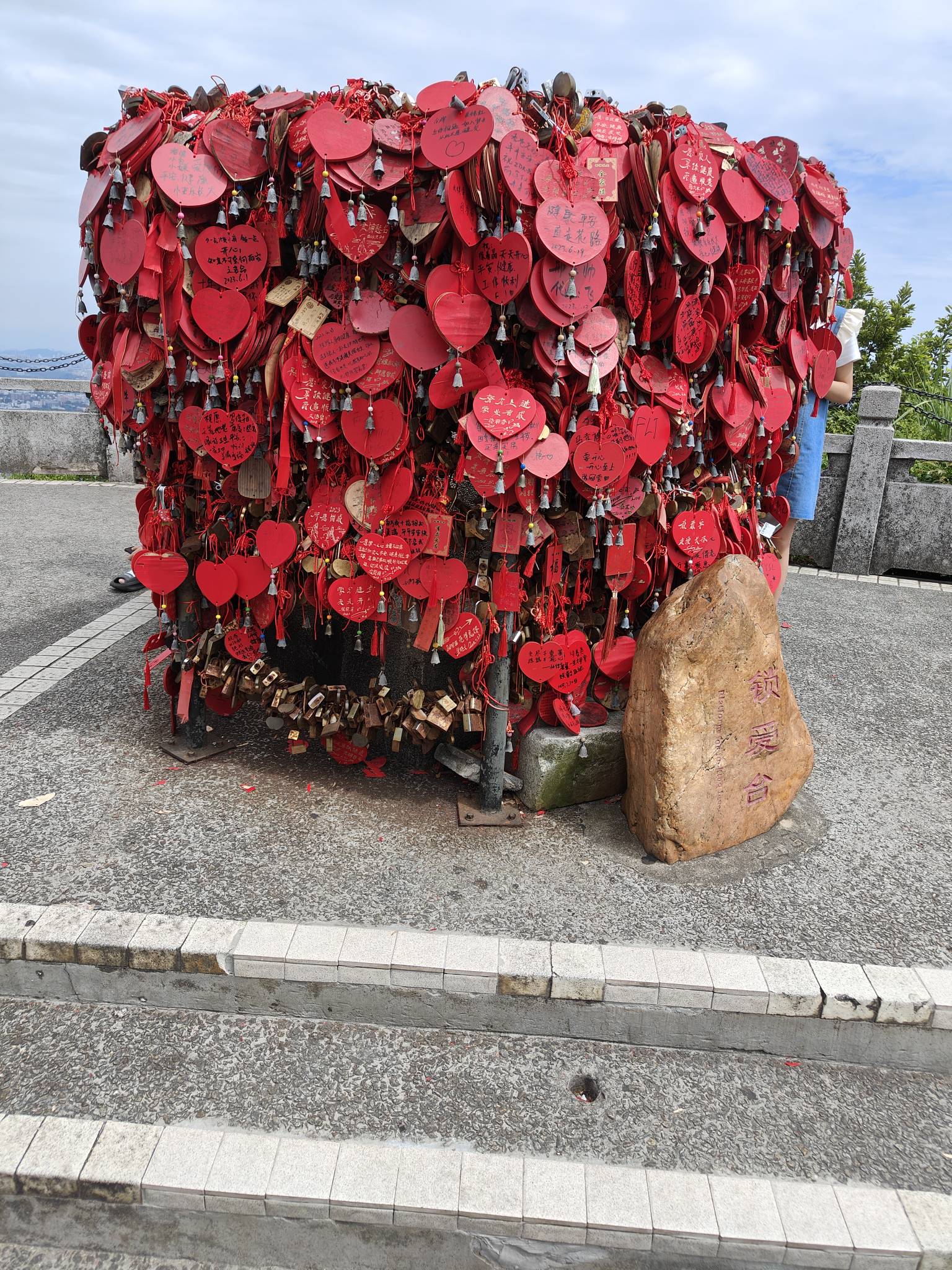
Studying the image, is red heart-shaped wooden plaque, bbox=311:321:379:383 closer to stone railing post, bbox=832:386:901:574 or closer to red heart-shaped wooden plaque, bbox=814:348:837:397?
red heart-shaped wooden plaque, bbox=814:348:837:397

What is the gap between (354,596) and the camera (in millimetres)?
3436

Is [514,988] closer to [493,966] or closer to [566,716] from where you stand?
[493,966]

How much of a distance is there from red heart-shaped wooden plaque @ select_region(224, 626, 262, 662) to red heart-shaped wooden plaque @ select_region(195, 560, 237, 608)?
162 millimetres

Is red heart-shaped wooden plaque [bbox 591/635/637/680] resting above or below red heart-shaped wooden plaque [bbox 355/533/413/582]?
below

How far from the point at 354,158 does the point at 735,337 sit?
1.71 m

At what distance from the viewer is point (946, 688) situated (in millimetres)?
5586

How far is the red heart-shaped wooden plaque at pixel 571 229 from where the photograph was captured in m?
2.86

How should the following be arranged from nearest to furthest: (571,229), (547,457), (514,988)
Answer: (514,988), (571,229), (547,457)

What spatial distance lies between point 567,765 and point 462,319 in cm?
192

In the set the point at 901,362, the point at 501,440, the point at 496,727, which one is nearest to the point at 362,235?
the point at 501,440

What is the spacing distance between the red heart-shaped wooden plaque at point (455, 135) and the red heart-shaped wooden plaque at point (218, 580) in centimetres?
185

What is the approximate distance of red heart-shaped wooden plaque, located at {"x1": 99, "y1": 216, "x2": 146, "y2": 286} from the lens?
3.17 meters

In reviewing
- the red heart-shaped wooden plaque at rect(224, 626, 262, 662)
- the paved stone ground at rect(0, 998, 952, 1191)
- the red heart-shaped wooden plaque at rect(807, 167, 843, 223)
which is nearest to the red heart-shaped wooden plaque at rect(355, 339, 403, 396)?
the red heart-shaped wooden plaque at rect(224, 626, 262, 662)

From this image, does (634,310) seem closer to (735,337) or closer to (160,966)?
(735,337)
